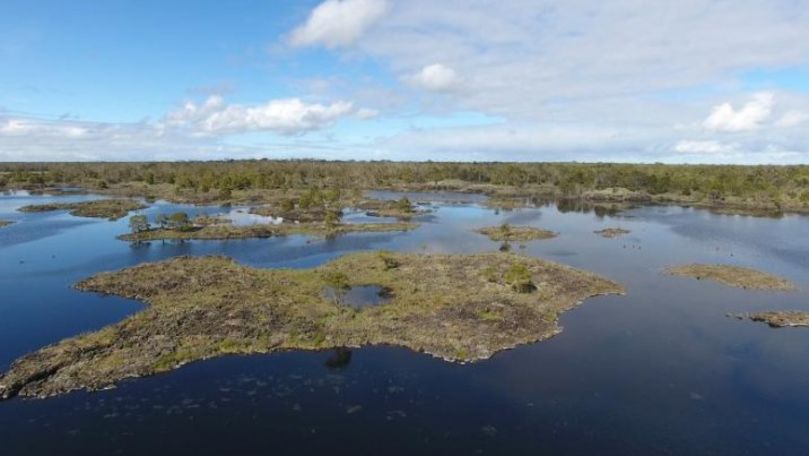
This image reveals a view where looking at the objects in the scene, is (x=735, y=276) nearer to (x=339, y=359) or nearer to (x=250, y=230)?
(x=339, y=359)

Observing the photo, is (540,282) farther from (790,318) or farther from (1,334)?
(1,334)

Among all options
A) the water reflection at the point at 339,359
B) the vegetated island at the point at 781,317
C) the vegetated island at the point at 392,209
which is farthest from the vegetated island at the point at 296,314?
the vegetated island at the point at 392,209

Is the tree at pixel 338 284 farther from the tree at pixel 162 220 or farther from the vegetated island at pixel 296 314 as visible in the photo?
the tree at pixel 162 220

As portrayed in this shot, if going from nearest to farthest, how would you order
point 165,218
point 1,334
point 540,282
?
point 1,334
point 540,282
point 165,218

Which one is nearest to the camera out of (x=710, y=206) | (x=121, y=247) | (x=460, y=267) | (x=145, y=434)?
(x=145, y=434)

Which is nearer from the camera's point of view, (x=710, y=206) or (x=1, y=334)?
(x=1, y=334)

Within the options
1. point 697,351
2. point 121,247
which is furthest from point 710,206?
point 121,247

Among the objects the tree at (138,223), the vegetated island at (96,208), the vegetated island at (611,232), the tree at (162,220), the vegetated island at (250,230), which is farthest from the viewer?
the vegetated island at (96,208)
